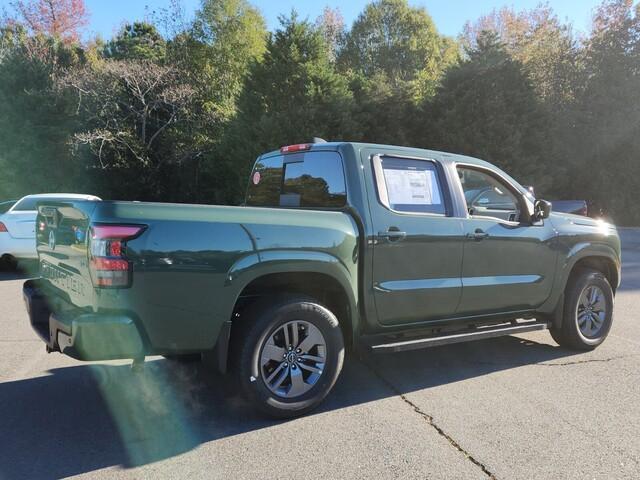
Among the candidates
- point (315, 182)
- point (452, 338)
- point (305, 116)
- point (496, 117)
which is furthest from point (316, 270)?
point (496, 117)

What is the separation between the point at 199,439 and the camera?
342 centimetres

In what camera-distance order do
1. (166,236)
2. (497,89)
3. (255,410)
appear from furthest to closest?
(497,89) < (255,410) < (166,236)

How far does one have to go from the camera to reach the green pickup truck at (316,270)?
317cm

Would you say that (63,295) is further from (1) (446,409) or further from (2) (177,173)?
(2) (177,173)

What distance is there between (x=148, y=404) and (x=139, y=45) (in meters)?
30.9

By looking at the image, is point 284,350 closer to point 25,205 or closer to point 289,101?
point 25,205

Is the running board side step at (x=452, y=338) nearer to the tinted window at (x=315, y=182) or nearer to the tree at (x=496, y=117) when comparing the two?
the tinted window at (x=315, y=182)

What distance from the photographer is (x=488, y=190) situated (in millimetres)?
5344

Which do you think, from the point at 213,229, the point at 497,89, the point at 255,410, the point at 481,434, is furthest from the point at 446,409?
the point at 497,89

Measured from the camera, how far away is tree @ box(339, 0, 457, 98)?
1711 inches

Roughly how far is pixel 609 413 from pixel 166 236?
3345 millimetres

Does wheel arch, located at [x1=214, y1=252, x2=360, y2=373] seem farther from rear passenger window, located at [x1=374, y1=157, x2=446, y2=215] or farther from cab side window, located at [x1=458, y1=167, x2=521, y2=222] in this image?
cab side window, located at [x1=458, y1=167, x2=521, y2=222]

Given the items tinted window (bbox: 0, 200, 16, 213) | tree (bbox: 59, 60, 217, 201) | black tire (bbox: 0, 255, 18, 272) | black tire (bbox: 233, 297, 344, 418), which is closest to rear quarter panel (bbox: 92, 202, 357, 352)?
black tire (bbox: 233, 297, 344, 418)

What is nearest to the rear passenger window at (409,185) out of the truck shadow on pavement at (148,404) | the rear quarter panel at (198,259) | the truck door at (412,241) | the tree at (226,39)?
the truck door at (412,241)
